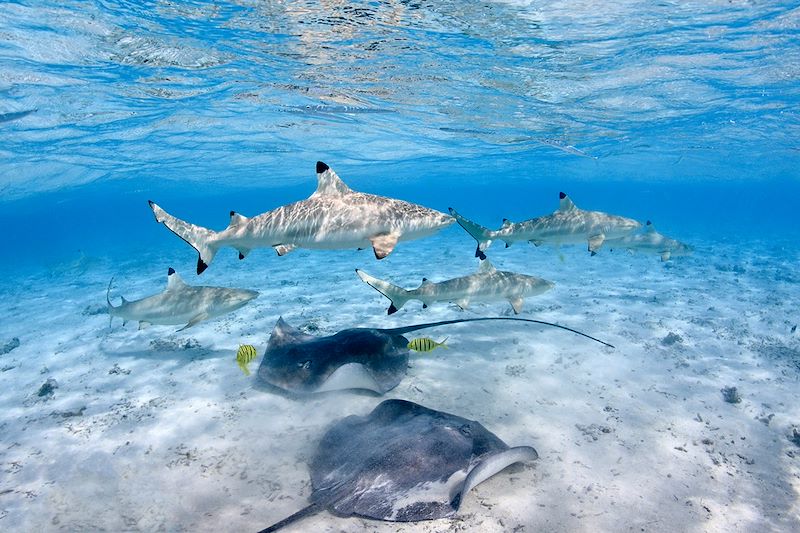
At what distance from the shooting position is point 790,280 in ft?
60.9

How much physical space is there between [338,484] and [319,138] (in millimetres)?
26857

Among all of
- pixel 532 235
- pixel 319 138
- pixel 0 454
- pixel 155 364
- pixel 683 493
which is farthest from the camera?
pixel 319 138

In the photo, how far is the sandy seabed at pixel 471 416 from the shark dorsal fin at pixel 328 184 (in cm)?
330

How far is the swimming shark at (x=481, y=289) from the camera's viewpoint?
8078mm

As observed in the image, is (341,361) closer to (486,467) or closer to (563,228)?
(486,467)

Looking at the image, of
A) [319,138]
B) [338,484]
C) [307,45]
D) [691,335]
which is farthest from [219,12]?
[319,138]

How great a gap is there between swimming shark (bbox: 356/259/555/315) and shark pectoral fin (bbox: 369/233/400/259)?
1720 mm

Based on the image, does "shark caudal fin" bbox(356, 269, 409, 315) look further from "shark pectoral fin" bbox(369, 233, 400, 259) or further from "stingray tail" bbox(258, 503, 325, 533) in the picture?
"stingray tail" bbox(258, 503, 325, 533)

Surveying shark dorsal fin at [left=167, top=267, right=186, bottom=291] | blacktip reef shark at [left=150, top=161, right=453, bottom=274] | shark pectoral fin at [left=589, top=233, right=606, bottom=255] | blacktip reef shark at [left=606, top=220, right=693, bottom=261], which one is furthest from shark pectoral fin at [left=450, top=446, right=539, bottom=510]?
blacktip reef shark at [left=606, top=220, right=693, bottom=261]

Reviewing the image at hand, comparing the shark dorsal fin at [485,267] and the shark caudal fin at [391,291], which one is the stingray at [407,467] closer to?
the shark caudal fin at [391,291]

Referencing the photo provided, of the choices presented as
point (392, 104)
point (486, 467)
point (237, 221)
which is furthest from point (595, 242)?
point (392, 104)

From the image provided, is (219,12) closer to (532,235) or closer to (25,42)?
(25,42)

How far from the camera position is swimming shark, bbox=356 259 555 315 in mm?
8078

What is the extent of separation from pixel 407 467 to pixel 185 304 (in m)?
6.19
